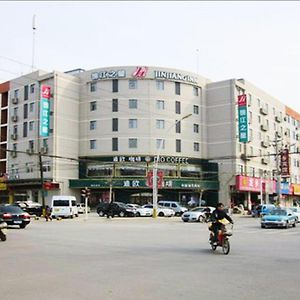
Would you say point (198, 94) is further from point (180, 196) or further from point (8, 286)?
point (8, 286)

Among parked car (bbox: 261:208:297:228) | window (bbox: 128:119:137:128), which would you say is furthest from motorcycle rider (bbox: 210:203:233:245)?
window (bbox: 128:119:137:128)

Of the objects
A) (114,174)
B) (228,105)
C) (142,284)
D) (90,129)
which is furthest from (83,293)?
(228,105)

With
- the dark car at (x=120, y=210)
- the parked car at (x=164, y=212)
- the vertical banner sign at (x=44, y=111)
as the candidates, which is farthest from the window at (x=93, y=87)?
the dark car at (x=120, y=210)

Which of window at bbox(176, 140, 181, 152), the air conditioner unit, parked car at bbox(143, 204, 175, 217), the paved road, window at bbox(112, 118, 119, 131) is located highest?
window at bbox(112, 118, 119, 131)

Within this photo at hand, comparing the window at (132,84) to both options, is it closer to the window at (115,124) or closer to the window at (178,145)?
the window at (115,124)

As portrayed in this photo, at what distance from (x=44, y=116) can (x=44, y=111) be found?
0.64 metres

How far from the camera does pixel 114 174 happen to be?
60.9 metres

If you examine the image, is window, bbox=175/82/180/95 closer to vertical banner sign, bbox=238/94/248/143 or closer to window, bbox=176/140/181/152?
window, bbox=176/140/181/152

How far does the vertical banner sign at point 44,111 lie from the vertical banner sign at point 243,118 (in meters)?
26.1

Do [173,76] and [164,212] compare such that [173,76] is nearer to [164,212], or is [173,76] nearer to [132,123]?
[132,123]

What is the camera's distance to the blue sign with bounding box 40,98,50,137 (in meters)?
58.6

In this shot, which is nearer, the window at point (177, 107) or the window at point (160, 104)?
the window at point (160, 104)

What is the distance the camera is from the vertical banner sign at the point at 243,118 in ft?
210

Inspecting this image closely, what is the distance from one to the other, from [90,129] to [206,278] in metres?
56.1
